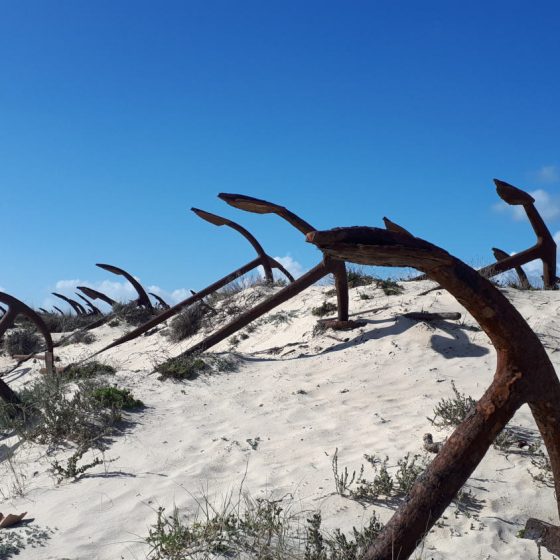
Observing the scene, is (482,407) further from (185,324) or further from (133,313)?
(133,313)

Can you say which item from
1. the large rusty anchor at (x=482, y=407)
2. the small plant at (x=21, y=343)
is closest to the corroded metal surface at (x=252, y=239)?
the small plant at (x=21, y=343)

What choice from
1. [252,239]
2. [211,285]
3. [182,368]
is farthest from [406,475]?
[252,239]

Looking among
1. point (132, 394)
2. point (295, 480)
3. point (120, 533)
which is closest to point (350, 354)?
point (132, 394)

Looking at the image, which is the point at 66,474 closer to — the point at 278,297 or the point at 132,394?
the point at 132,394

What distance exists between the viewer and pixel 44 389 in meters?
5.57

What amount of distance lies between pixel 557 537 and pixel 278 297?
4588mm

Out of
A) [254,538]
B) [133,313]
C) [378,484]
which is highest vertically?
[133,313]

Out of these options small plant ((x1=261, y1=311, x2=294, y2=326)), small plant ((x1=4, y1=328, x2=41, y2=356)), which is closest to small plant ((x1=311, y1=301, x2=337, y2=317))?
small plant ((x1=261, y1=311, x2=294, y2=326))

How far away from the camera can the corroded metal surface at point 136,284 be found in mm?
12312

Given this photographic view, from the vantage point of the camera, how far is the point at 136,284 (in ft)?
42.2

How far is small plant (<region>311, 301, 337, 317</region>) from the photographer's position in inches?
333

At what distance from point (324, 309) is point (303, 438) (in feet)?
13.6

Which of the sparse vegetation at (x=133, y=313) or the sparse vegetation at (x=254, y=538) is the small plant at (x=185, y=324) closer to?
the sparse vegetation at (x=133, y=313)

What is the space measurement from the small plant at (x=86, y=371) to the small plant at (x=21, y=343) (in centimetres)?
657
